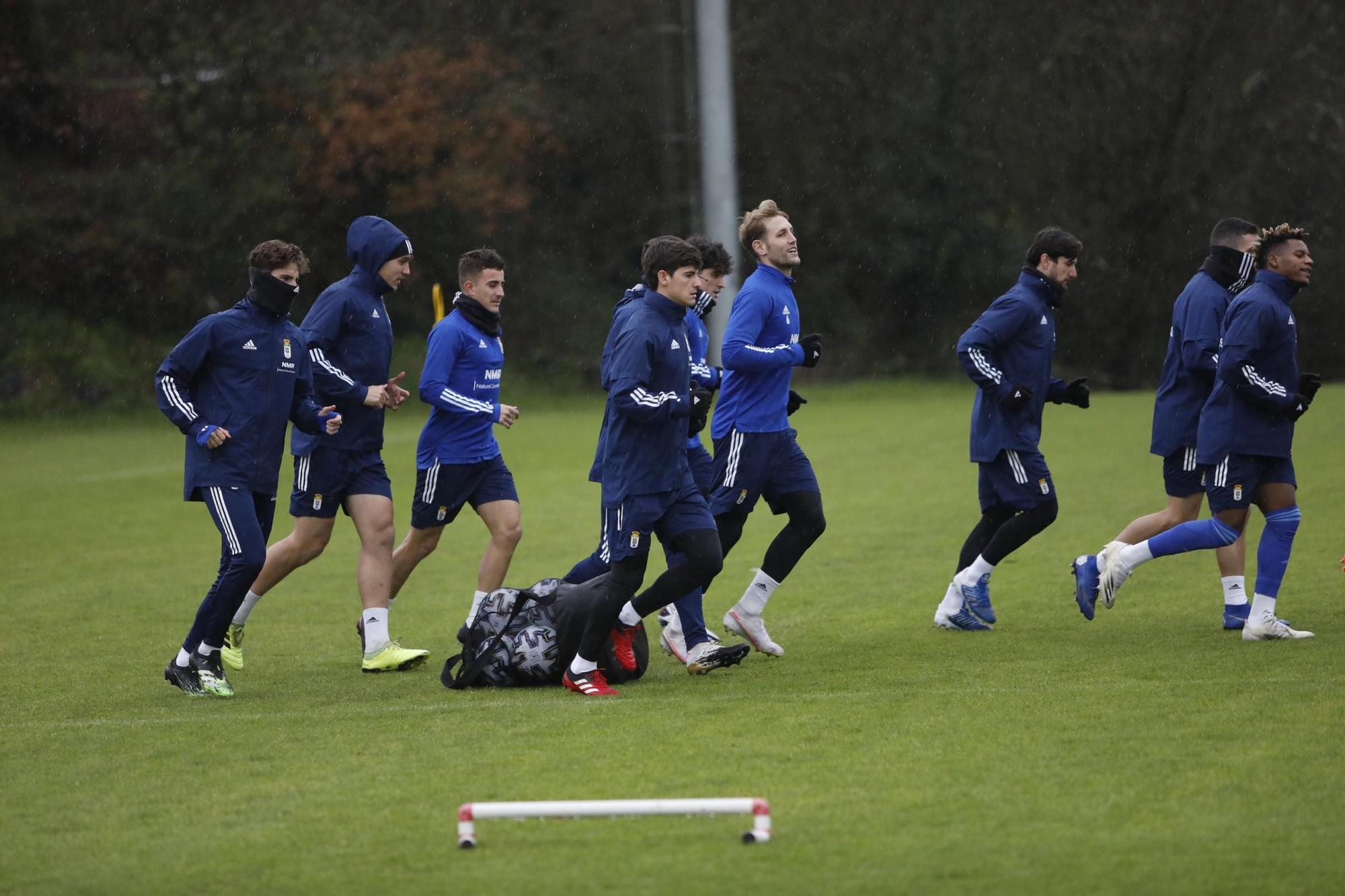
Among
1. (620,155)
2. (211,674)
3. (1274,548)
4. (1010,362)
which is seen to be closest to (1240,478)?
(1274,548)

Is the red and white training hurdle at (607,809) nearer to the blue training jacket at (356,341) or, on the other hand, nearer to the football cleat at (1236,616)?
the blue training jacket at (356,341)

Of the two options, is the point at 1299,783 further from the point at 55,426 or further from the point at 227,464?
the point at 55,426

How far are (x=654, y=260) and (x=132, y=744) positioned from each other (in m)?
2.82

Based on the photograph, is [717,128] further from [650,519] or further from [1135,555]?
[650,519]

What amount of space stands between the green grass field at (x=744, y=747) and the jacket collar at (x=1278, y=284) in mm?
1595

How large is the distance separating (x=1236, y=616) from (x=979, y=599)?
4.08 feet

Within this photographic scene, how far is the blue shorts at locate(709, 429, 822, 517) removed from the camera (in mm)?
7875

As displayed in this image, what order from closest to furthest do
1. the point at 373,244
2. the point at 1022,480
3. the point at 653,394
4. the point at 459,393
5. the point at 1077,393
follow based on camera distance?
the point at 653,394 → the point at 373,244 → the point at 459,393 → the point at 1022,480 → the point at 1077,393

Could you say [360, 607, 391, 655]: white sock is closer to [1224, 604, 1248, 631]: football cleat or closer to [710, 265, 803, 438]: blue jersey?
[710, 265, 803, 438]: blue jersey

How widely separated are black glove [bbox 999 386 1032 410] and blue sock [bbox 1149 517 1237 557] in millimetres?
946

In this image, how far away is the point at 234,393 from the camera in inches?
285

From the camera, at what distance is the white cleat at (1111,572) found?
787 cm

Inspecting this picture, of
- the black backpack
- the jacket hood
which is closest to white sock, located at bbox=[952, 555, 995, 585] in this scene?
the black backpack

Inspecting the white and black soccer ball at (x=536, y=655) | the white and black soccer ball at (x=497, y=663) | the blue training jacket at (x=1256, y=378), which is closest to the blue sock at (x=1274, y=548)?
the blue training jacket at (x=1256, y=378)
